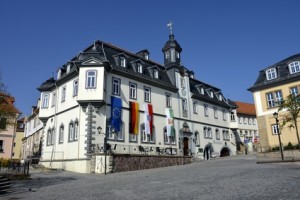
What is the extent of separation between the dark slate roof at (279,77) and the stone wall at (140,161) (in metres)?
14.2

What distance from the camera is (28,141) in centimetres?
5084

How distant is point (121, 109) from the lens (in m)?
28.8

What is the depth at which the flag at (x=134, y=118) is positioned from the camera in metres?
29.2

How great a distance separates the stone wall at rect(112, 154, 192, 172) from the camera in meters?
24.5

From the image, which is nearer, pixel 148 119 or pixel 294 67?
pixel 148 119

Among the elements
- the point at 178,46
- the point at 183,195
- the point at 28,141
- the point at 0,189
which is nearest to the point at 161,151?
the point at 178,46

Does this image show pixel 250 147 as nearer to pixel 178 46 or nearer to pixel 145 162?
pixel 178 46

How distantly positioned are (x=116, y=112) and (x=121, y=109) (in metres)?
0.93

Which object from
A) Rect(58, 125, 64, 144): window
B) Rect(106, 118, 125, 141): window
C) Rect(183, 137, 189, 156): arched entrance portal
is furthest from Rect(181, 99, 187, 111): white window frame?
Rect(58, 125, 64, 144): window

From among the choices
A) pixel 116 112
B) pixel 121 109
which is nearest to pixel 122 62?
pixel 121 109

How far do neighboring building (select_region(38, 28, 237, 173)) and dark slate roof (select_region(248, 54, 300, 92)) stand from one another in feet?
26.2

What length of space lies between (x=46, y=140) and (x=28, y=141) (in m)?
21.5

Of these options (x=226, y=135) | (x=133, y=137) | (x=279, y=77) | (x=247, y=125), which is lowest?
(x=133, y=137)

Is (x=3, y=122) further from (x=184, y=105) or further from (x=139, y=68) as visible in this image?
(x=184, y=105)
